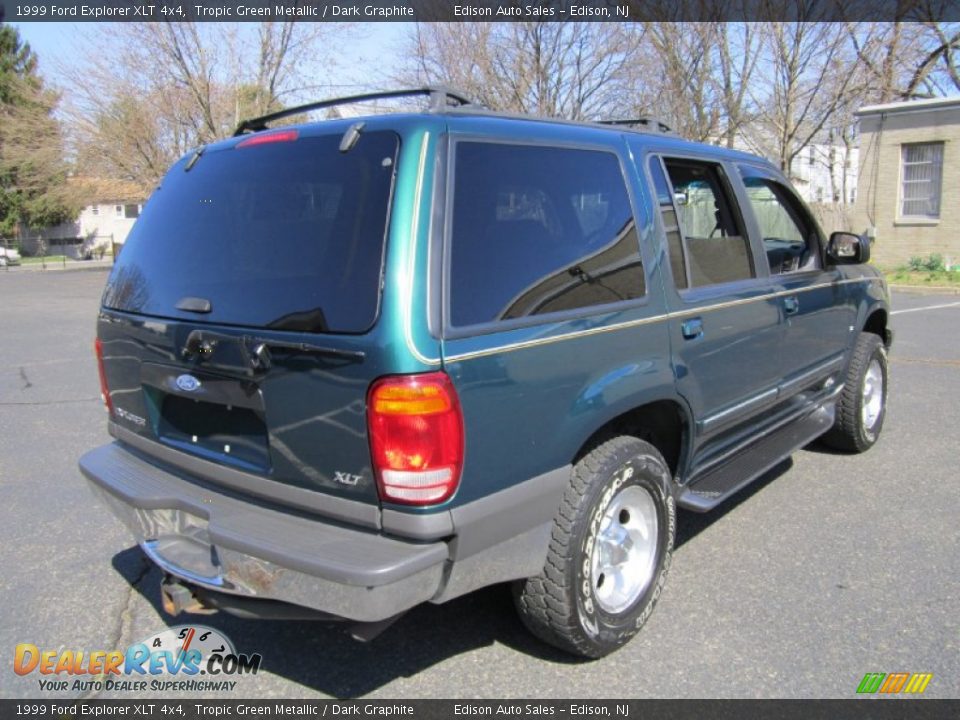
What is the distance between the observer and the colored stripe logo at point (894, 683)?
9.00ft

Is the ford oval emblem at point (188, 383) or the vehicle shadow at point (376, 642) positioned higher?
the ford oval emblem at point (188, 383)

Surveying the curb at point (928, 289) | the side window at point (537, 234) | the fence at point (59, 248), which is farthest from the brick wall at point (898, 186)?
the fence at point (59, 248)

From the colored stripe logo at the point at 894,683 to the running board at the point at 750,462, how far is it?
0.90m

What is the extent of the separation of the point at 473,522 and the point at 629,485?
0.81 m

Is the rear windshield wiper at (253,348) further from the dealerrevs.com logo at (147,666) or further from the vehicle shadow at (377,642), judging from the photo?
the dealerrevs.com logo at (147,666)

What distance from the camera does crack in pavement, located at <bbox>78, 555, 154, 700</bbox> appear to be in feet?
9.28

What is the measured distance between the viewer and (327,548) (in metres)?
2.33

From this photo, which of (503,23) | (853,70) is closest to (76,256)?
(503,23)

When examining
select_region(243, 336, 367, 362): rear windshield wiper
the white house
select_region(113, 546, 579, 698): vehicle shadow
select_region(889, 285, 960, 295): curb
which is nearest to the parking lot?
select_region(113, 546, 579, 698): vehicle shadow

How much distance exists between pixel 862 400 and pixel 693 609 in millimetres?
2630

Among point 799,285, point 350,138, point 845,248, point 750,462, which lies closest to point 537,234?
point 350,138

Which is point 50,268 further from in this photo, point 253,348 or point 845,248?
point 253,348

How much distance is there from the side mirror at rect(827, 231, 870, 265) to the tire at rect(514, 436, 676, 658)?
2296 millimetres
